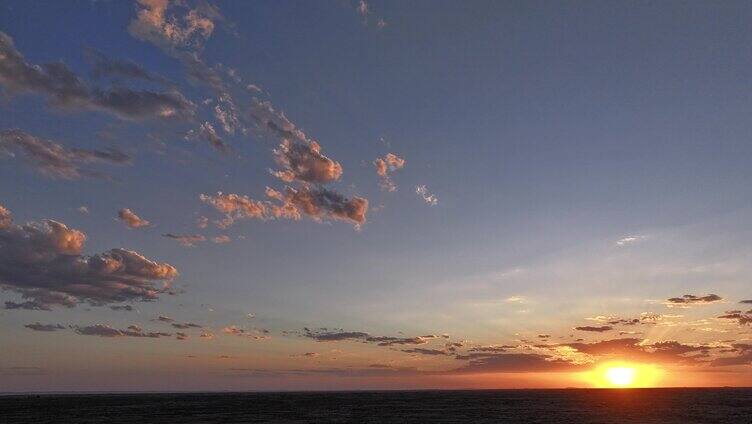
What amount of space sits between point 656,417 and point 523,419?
68.6 ft

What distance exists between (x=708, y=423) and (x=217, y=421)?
68880 millimetres

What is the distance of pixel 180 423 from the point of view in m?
76.4

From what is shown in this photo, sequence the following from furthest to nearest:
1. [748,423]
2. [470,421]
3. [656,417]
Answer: [656,417]
[470,421]
[748,423]

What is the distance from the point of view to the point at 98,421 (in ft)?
262

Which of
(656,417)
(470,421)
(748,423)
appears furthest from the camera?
(656,417)

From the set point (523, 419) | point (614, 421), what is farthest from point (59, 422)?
point (614, 421)

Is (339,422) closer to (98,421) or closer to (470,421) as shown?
(470,421)

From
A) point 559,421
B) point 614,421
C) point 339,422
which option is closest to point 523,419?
point 559,421

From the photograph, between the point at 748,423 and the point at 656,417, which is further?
the point at 656,417

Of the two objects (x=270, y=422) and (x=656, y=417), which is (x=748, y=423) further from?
(x=270, y=422)

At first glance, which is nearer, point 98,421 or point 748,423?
point 748,423

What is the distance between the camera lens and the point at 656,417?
271 ft

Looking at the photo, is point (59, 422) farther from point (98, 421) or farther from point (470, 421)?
point (470, 421)

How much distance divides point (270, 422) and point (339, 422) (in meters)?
9.87
